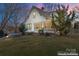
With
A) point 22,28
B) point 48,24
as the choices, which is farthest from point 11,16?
point 48,24

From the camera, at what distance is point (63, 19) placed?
1398 mm

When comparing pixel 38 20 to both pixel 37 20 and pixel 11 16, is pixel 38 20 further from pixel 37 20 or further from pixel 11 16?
pixel 11 16

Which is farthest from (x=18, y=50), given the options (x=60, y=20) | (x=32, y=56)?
(x=60, y=20)

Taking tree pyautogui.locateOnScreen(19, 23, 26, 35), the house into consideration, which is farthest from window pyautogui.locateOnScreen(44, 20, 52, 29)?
tree pyautogui.locateOnScreen(19, 23, 26, 35)

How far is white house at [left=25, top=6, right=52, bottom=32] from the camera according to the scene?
139 centimetres

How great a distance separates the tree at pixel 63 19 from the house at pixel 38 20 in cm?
4

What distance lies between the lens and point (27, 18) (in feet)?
4.59

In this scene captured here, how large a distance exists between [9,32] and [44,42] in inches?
8.5

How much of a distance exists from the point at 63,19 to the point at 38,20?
149 millimetres

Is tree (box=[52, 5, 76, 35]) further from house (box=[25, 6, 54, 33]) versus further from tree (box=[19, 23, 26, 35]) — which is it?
tree (box=[19, 23, 26, 35])

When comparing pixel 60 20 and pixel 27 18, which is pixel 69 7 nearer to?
pixel 60 20

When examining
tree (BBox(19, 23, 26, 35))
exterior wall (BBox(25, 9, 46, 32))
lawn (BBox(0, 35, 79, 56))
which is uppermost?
exterior wall (BBox(25, 9, 46, 32))

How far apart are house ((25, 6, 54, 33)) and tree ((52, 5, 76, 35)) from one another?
0.04 metres

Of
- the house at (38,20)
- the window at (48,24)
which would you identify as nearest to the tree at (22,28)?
the house at (38,20)
